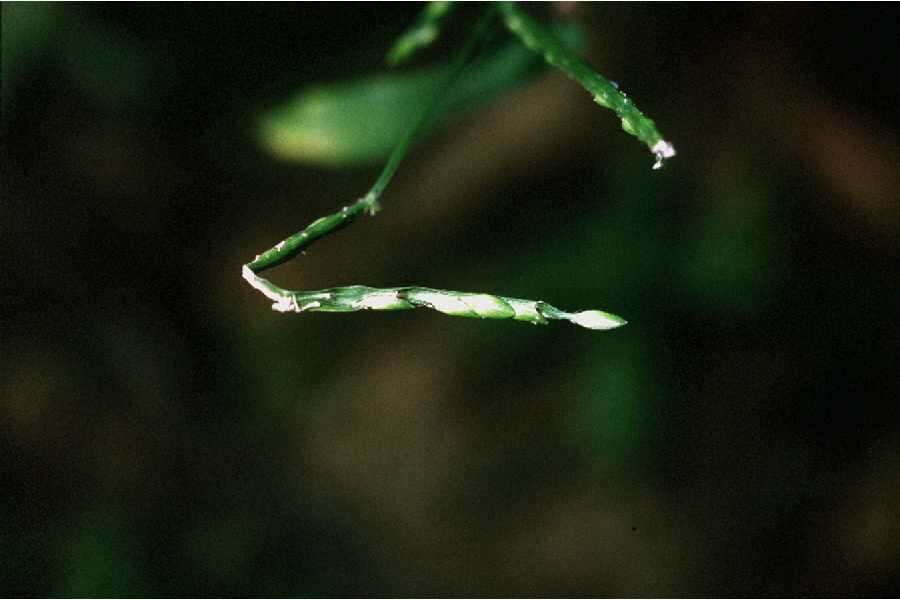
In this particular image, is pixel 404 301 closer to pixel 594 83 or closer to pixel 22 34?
pixel 594 83

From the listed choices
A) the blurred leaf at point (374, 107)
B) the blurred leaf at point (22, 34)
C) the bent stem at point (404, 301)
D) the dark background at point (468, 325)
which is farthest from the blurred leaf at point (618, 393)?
the blurred leaf at point (22, 34)

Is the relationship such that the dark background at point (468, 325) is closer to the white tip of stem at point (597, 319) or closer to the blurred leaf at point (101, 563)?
the blurred leaf at point (101, 563)

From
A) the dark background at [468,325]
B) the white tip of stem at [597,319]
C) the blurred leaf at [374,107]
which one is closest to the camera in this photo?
the white tip of stem at [597,319]

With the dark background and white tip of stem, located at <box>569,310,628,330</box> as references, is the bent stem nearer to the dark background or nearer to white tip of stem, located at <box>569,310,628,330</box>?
white tip of stem, located at <box>569,310,628,330</box>

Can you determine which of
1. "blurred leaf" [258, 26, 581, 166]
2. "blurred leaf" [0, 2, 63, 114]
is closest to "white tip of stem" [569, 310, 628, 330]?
"blurred leaf" [258, 26, 581, 166]

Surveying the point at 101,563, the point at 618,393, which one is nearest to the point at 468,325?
the point at 618,393

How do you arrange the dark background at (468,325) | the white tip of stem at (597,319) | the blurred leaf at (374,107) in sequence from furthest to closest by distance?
the dark background at (468,325), the blurred leaf at (374,107), the white tip of stem at (597,319)

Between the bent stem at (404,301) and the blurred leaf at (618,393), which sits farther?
the blurred leaf at (618,393)

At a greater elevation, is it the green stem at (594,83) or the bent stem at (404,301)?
the green stem at (594,83)
